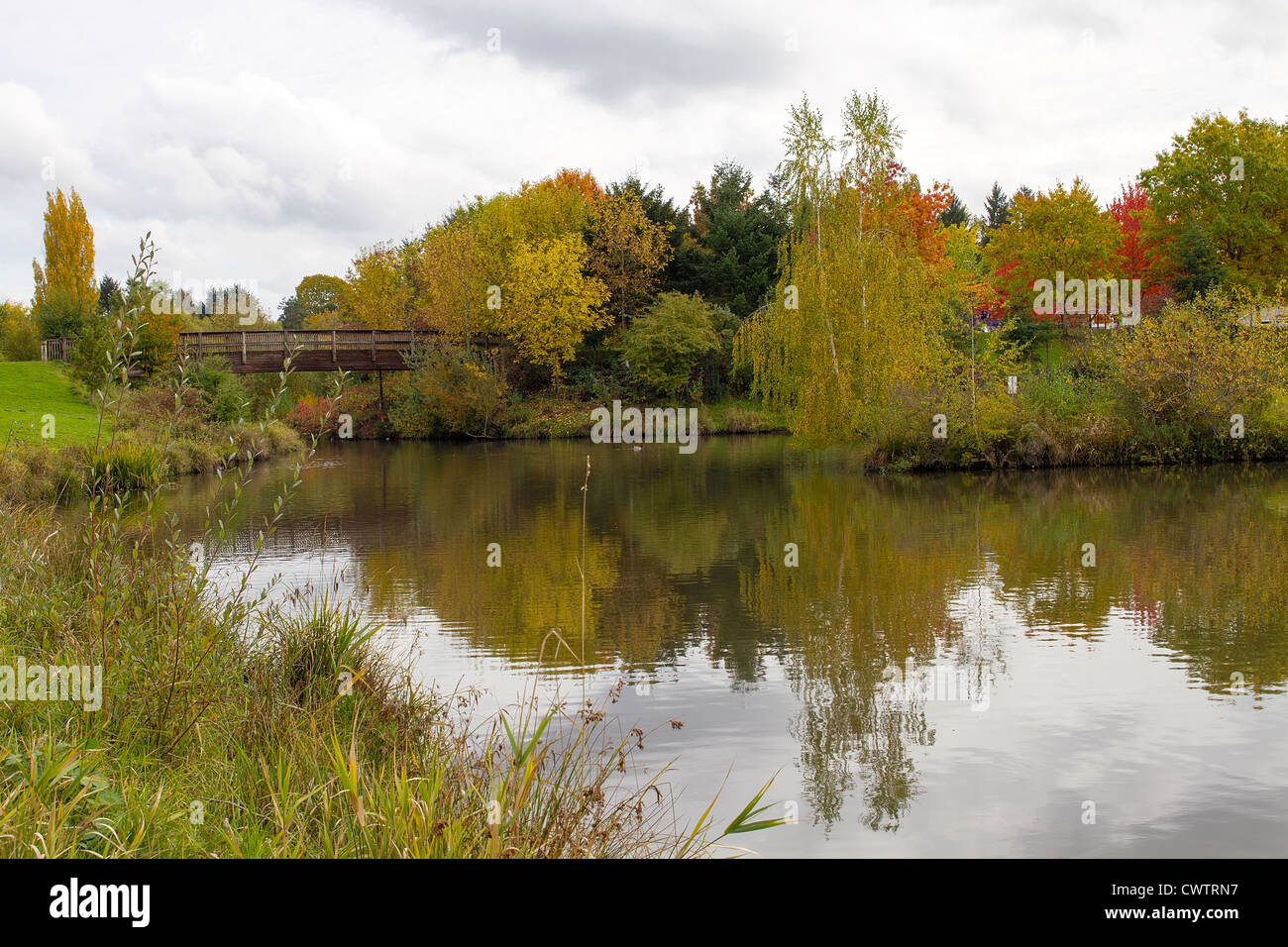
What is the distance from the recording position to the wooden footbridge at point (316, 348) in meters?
41.5

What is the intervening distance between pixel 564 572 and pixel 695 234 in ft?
135

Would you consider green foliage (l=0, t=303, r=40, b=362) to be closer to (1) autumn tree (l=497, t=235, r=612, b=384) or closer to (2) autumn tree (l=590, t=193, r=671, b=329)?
(1) autumn tree (l=497, t=235, r=612, b=384)

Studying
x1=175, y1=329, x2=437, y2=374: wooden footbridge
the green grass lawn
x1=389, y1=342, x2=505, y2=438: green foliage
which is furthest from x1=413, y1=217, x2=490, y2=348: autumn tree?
the green grass lawn

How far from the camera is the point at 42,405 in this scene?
1219 inches

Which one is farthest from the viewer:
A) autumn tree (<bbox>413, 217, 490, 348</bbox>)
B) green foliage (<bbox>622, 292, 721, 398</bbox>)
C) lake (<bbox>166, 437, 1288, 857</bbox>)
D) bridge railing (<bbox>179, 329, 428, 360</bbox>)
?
autumn tree (<bbox>413, 217, 490, 348</bbox>)

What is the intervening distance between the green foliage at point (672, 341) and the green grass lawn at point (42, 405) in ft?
72.9

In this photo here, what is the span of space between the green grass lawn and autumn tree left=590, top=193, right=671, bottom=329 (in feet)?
76.9

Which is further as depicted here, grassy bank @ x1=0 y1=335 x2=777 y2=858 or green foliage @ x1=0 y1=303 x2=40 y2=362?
green foliage @ x1=0 y1=303 x2=40 y2=362

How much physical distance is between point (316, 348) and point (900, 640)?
41.3 m

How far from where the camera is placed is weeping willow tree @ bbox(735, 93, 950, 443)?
75.3 ft

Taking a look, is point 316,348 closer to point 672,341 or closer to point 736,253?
point 672,341
